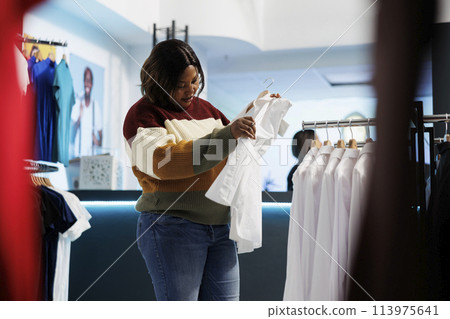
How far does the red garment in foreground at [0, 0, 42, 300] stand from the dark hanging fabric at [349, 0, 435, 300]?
1492 millimetres

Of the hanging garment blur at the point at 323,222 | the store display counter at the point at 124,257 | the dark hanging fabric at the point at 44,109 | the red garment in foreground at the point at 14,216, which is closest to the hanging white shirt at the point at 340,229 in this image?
the hanging garment blur at the point at 323,222

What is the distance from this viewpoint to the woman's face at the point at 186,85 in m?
1.15

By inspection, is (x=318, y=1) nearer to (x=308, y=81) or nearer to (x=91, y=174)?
(x=308, y=81)

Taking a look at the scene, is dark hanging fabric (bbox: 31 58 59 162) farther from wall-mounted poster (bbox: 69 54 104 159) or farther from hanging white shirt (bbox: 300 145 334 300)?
hanging white shirt (bbox: 300 145 334 300)

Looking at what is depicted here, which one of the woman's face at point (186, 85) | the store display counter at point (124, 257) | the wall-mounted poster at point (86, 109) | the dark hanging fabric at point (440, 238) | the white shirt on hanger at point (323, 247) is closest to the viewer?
the dark hanging fabric at point (440, 238)

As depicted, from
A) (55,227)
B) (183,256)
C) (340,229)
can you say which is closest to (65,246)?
(55,227)

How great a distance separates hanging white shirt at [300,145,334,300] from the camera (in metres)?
1.07

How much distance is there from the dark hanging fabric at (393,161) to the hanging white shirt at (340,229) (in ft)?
1.01

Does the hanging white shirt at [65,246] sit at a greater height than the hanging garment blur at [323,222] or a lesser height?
lesser

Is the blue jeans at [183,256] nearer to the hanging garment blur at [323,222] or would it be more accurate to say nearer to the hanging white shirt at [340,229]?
the hanging garment blur at [323,222]

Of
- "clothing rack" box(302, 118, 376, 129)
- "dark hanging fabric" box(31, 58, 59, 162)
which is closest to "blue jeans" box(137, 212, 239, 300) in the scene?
"clothing rack" box(302, 118, 376, 129)

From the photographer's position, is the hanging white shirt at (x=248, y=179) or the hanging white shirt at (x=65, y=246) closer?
the hanging white shirt at (x=248, y=179)

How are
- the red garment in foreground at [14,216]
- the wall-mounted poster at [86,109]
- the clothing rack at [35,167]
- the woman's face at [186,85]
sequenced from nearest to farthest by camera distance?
the woman's face at [186,85] → the red garment in foreground at [14,216] → the clothing rack at [35,167] → the wall-mounted poster at [86,109]

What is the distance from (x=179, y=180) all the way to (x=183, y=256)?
17cm
